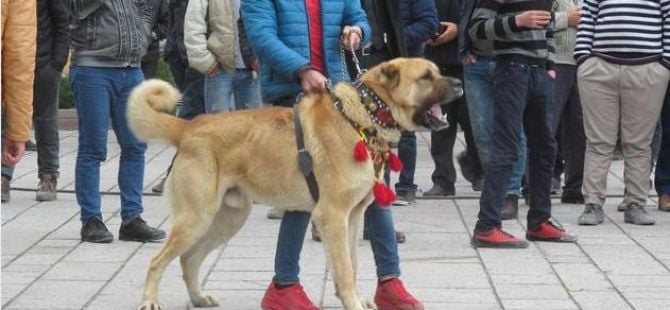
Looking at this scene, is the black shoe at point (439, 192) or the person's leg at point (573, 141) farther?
the black shoe at point (439, 192)

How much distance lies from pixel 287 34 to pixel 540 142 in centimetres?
246

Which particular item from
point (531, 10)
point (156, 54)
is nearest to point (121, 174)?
point (531, 10)

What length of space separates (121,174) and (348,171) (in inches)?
112

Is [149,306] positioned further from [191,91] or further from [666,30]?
[191,91]

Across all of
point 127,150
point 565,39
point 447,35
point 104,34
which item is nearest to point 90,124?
point 127,150

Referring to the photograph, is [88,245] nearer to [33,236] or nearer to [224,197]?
[33,236]

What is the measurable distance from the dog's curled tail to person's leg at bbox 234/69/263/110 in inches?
148

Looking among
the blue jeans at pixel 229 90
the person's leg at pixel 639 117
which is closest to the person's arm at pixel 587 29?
the person's leg at pixel 639 117

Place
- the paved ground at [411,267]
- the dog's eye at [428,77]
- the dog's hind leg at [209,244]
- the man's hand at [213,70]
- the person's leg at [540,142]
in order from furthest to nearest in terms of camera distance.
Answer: the man's hand at [213,70] < the person's leg at [540,142] < the paved ground at [411,267] < the dog's hind leg at [209,244] < the dog's eye at [428,77]

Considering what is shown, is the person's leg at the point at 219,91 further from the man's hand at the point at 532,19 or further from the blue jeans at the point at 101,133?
the man's hand at the point at 532,19

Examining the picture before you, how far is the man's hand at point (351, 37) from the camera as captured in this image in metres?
6.77

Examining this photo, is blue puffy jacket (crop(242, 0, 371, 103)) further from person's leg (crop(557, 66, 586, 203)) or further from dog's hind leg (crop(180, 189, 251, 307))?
person's leg (crop(557, 66, 586, 203))

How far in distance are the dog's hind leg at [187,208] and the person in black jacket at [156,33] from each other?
458 centimetres

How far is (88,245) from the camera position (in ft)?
28.4
